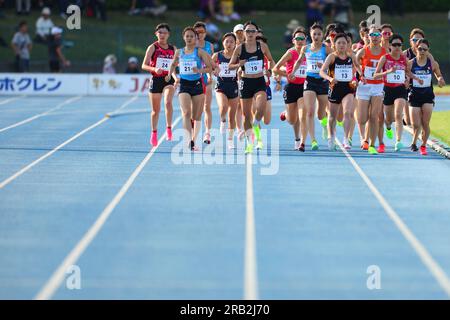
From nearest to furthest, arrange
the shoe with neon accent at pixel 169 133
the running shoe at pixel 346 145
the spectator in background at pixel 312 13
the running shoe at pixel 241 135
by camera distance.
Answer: the running shoe at pixel 346 145 < the running shoe at pixel 241 135 < the shoe with neon accent at pixel 169 133 < the spectator in background at pixel 312 13

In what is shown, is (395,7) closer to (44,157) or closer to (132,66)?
(132,66)

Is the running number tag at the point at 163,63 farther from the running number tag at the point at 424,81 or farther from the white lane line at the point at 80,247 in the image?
the running number tag at the point at 424,81

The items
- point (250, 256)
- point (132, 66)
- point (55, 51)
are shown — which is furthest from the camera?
point (55, 51)

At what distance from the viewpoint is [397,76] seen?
62.7ft

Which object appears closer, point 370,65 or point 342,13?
point 370,65

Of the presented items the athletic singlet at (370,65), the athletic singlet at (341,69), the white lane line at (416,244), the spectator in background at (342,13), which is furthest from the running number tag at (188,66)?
the spectator in background at (342,13)

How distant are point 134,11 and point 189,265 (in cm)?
3540

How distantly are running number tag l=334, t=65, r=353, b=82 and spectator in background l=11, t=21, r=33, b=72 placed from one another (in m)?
20.3

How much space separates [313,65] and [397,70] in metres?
1.31

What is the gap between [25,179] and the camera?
53.7ft

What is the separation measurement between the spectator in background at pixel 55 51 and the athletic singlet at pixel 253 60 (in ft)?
64.6

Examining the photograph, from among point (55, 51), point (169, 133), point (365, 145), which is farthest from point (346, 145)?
point (55, 51)

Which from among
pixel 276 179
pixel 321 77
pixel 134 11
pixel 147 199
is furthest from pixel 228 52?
pixel 134 11

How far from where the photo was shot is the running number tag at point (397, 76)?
19.1 metres
